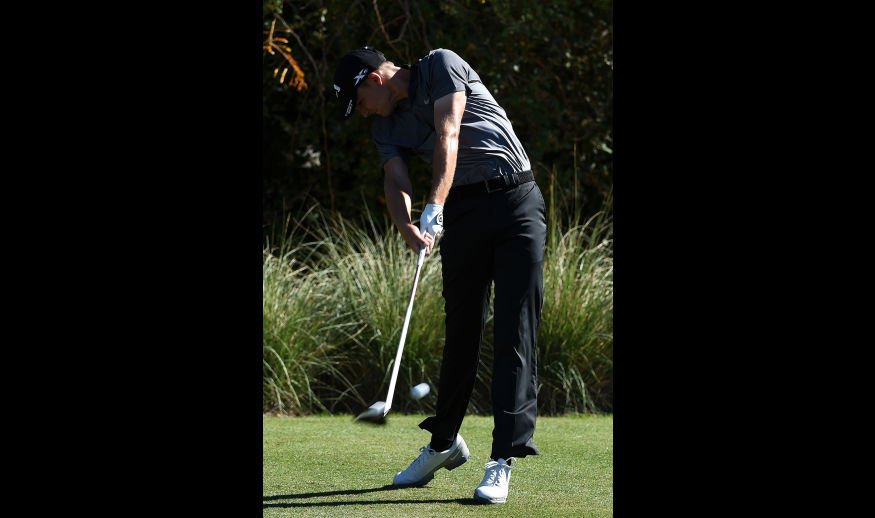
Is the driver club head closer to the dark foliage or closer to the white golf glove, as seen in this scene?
the white golf glove

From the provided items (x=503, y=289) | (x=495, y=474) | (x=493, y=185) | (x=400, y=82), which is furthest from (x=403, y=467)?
(x=400, y=82)

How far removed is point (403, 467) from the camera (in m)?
4.59

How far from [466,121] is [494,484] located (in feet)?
4.63

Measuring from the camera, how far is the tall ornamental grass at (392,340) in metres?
6.94

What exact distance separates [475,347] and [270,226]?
639 centimetres

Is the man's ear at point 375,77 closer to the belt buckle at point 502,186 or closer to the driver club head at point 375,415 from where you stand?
the belt buckle at point 502,186

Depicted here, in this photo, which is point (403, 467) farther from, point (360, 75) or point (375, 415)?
point (360, 75)

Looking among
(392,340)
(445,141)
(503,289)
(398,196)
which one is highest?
(445,141)

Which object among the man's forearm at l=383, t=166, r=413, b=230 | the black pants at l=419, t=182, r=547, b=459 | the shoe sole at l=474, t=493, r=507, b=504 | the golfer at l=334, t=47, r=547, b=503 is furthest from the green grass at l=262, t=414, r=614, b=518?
the man's forearm at l=383, t=166, r=413, b=230

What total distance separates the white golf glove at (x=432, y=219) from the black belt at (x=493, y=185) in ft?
0.47

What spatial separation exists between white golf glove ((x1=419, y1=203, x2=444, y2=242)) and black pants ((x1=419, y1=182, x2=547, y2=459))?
129 mm

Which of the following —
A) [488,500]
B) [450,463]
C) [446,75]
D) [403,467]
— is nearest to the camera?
[488,500]

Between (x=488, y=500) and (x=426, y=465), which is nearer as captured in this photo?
(x=488, y=500)

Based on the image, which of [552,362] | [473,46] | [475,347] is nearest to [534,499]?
[475,347]
